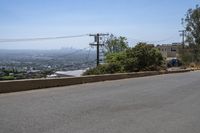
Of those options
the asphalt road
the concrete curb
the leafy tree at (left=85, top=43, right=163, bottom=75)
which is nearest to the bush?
the leafy tree at (left=85, top=43, right=163, bottom=75)

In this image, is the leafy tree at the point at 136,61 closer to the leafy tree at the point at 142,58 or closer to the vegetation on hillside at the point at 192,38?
the leafy tree at the point at 142,58

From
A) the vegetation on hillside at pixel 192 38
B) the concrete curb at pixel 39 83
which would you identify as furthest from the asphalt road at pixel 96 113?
the vegetation on hillside at pixel 192 38

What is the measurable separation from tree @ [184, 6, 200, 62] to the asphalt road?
59284 mm

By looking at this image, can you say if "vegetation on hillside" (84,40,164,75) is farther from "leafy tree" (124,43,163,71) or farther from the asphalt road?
the asphalt road

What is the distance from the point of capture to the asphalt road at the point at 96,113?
8703mm

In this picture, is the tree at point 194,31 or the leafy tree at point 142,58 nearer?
the leafy tree at point 142,58

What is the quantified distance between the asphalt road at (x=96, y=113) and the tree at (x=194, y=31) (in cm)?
5928

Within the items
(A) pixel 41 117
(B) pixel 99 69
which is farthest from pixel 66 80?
(B) pixel 99 69

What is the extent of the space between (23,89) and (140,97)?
4.33m

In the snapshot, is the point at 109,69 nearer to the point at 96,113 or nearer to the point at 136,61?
the point at 136,61

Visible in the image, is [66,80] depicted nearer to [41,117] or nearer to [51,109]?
[51,109]

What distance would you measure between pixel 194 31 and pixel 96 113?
6560cm

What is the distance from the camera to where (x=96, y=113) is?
417 inches

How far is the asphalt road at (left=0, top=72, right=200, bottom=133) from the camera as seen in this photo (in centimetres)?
870
